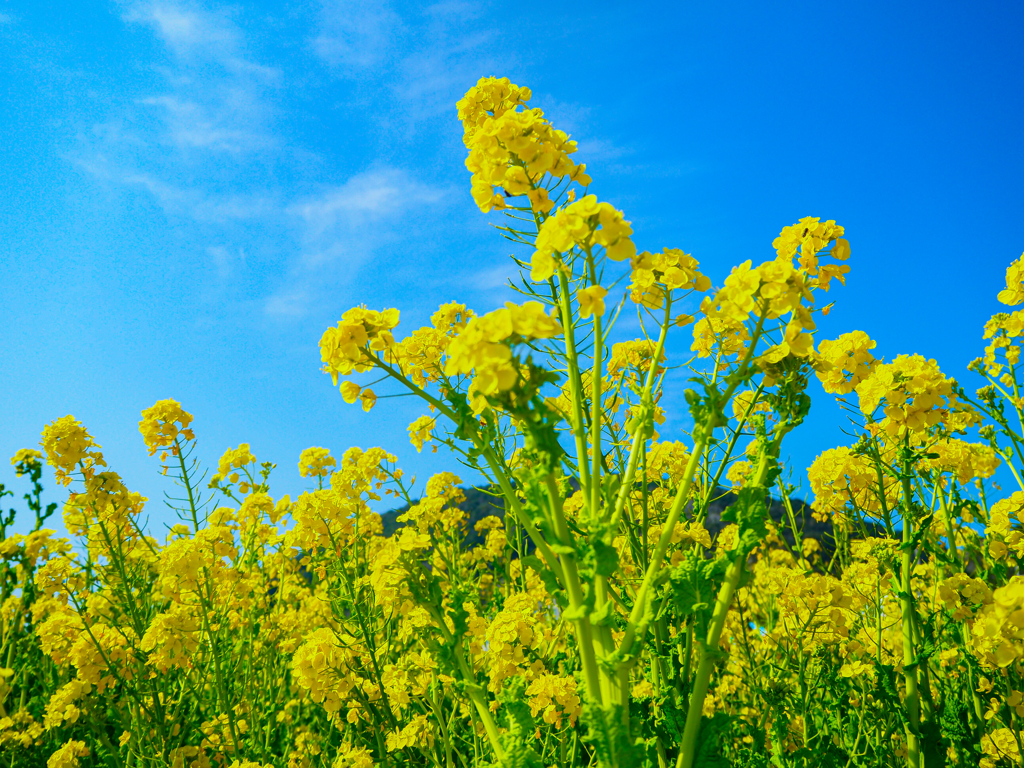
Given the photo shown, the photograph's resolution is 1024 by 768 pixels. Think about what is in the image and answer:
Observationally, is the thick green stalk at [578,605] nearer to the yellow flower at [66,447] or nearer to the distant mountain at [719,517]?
the distant mountain at [719,517]

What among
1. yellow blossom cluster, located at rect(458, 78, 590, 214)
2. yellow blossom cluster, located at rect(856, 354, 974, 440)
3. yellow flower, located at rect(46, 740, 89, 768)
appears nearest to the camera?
yellow blossom cluster, located at rect(458, 78, 590, 214)

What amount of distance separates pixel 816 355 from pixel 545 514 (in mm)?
1003

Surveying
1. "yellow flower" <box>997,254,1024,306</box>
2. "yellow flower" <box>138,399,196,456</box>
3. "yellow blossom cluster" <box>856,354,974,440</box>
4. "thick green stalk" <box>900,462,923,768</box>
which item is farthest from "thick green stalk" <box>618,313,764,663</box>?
"yellow flower" <box>138,399,196,456</box>

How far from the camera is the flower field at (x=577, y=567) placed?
171cm

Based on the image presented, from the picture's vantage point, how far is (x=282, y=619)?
5078mm

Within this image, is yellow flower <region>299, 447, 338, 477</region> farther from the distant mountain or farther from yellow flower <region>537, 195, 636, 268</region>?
yellow flower <region>537, 195, 636, 268</region>

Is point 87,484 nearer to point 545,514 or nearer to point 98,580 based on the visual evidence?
point 98,580

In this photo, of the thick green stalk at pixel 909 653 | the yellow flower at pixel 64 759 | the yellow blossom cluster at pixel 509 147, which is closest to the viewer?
the yellow blossom cluster at pixel 509 147

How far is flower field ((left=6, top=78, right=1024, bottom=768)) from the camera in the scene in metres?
1.71

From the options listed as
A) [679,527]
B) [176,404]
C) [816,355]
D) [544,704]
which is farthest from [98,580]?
[816,355]

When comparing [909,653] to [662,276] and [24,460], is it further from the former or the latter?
[24,460]

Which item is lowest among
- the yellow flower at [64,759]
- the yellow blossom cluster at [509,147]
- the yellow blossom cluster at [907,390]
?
the yellow flower at [64,759]

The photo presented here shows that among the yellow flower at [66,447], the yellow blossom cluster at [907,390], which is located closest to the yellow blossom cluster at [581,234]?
the yellow blossom cluster at [907,390]

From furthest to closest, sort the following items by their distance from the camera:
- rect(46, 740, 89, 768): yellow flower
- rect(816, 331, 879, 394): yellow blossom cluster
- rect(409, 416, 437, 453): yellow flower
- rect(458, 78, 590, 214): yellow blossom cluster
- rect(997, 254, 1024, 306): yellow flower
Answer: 1. rect(46, 740, 89, 768): yellow flower
2. rect(997, 254, 1024, 306): yellow flower
3. rect(409, 416, 437, 453): yellow flower
4. rect(816, 331, 879, 394): yellow blossom cluster
5. rect(458, 78, 590, 214): yellow blossom cluster
